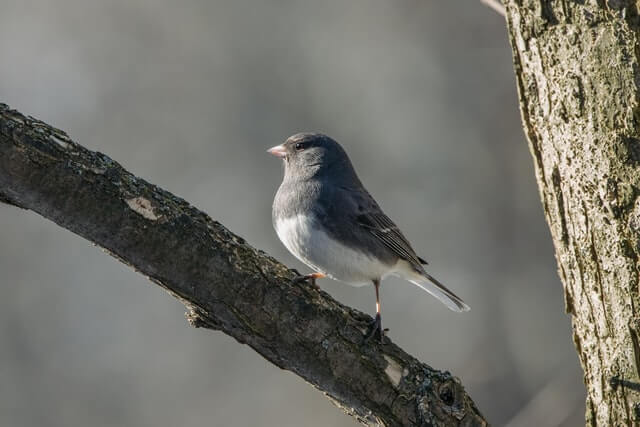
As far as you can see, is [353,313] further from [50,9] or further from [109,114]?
[50,9]

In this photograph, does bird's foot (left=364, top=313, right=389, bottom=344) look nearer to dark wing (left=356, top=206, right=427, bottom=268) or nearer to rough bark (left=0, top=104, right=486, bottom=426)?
rough bark (left=0, top=104, right=486, bottom=426)

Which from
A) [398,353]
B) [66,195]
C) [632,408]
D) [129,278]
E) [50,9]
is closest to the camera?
[66,195]

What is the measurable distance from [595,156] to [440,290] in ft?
6.92

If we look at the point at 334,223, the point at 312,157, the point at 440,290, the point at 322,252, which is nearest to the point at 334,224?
the point at 334,223

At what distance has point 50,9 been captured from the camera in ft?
29.0

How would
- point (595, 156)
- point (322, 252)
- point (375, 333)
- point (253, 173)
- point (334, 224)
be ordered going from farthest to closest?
point (253, 173) < point (334, 224) < point (322, 252) < point (375, 333) < point (595, 156)

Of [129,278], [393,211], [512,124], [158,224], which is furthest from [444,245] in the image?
[158,224]

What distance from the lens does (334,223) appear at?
3.79 meters

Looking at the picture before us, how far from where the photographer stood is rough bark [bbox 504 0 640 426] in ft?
7.47

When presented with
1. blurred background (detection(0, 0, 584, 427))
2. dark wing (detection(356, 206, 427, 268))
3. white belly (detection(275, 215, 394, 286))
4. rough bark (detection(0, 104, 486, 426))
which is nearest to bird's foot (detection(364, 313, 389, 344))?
rough bark (detection(0, 104, 486, 426))

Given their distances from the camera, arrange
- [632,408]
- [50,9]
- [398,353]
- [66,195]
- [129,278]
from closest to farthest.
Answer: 1. [66,195]
2. [632,408]
3. [398,353]
4. [129,278]
5. [50,9]

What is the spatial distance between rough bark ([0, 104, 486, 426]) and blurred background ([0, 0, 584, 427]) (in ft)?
13.5

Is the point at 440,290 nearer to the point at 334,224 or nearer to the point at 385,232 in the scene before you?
the point at 385,232

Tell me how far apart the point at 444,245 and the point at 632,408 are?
5.08 meters
